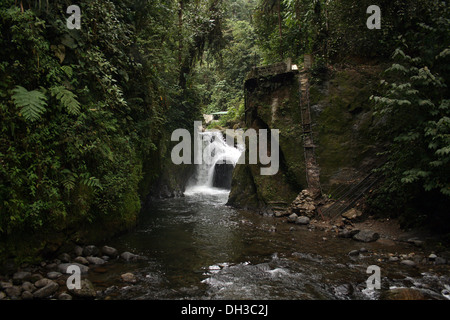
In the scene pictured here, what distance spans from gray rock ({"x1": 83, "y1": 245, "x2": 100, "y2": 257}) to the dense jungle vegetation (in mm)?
345

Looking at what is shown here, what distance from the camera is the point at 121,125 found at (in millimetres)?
7246

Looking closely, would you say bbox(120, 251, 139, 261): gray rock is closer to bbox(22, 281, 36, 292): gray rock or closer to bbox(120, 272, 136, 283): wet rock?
bbox(120, 272, 136, 283): wet rock

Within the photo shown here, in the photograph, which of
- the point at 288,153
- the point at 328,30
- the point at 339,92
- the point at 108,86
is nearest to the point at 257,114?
the point at 288,153

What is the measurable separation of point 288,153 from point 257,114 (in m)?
2.39

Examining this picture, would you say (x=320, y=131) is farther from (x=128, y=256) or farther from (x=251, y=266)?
(x=128, y=256)

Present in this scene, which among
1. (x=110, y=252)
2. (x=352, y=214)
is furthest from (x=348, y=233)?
(x=110, y=252)

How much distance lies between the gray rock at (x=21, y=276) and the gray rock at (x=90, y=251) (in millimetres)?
1137

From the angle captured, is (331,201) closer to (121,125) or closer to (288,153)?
(288,153)

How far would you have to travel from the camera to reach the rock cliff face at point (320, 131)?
9133 mm

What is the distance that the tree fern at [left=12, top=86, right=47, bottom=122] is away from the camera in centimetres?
404

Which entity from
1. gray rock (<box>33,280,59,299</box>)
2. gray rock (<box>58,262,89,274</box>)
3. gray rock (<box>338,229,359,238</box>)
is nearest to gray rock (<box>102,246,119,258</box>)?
gray rock (<box>58,262,89,274</box>)

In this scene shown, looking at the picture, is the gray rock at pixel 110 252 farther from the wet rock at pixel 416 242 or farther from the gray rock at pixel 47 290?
the wet rock at pixel 416 242

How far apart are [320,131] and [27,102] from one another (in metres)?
8.81

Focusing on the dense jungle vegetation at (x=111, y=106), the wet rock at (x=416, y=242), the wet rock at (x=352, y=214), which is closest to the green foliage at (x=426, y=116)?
the dense jungle vegetation at (x=111, y=106)
